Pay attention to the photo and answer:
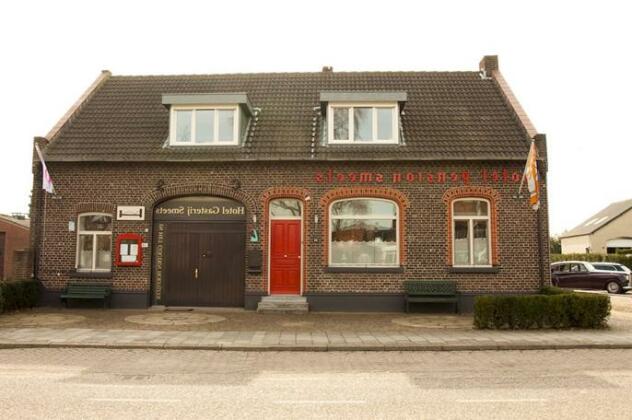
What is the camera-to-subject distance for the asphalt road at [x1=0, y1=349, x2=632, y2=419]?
19.8 feet

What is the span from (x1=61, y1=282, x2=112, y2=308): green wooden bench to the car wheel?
22.5 meters

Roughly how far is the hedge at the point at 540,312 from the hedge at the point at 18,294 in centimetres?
1212

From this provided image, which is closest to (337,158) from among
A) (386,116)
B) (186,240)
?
(386,116)

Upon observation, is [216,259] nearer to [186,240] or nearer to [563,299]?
[186,240]

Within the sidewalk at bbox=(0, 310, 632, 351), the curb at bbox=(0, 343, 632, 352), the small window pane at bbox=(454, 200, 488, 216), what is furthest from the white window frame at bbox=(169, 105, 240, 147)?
the curb at bbox=(0, 343, 632, 352)

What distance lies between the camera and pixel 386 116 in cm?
1636

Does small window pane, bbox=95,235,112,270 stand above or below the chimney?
below

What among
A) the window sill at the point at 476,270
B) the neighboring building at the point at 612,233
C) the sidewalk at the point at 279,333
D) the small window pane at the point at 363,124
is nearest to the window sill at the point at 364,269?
the sidewalk at the point at 279,333

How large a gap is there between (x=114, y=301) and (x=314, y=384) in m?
10.1

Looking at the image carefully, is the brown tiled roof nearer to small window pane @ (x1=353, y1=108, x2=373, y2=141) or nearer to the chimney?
the chimney

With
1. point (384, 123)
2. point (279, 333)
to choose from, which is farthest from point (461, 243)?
point (279, 333)

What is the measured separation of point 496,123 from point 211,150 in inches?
352

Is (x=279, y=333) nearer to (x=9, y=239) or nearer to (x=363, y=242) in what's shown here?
(x=363, y=242)

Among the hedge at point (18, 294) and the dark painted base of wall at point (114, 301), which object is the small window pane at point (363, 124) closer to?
the dark painted base of wall at point (114, 301)
